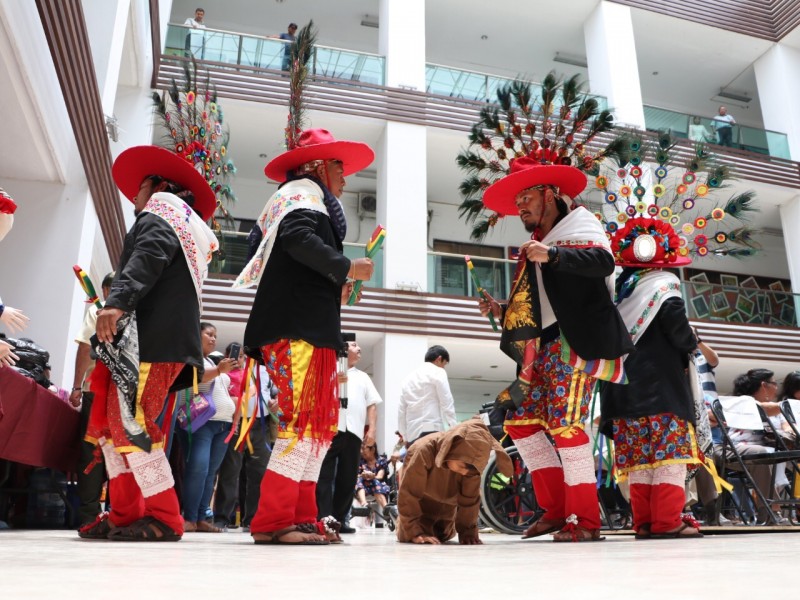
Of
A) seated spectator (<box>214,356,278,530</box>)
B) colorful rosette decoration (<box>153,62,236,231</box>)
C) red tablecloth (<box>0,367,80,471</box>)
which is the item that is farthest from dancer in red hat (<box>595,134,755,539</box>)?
red tablecloth (<box>0,367,80,471</box>)

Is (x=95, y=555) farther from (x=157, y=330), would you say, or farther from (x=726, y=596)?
(x=726, y=596)

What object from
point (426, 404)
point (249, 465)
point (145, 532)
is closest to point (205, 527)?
point (249, 465)

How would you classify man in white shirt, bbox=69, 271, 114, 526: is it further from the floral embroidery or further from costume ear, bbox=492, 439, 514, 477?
the floral embroidery

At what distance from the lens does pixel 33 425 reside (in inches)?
153

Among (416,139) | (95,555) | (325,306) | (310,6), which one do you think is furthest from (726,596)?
(310,6)

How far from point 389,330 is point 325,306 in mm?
7924

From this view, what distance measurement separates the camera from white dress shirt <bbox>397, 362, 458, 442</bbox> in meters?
5.43

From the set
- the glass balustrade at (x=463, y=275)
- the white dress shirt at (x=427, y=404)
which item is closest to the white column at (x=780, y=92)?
the glass balustrade at (x=463, y=275)

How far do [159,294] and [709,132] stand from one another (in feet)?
41.8

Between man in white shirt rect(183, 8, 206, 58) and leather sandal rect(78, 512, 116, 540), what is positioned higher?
man in white shirt rect(183, 8, 206, 58)

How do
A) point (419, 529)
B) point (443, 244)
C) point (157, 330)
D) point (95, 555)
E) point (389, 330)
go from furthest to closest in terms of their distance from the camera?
point (443, 244) < point (389, 330) < point (419, 529) < point (157, 330) < point (95, 555)

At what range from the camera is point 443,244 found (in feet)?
47.6

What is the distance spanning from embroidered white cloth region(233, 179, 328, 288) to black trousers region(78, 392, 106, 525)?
206 cm

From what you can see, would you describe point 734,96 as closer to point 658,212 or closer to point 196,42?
point 196,42
